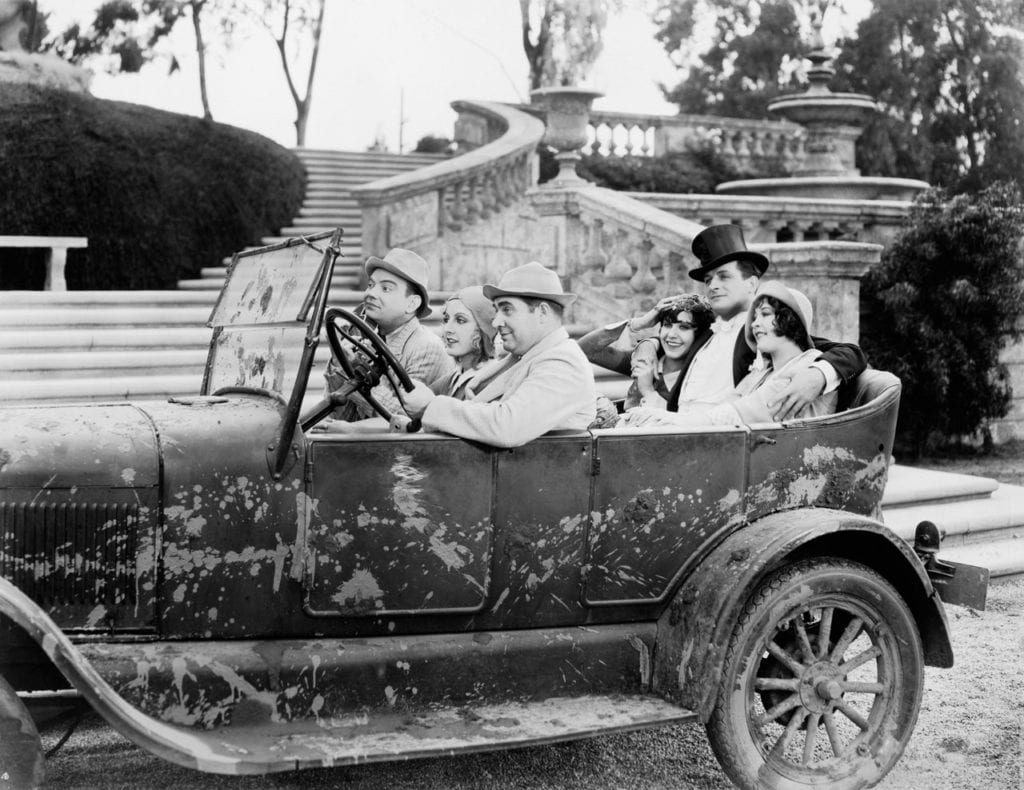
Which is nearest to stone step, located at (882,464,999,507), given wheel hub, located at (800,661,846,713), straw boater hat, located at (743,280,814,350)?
straw boater hat, located at (743,280,814,350)

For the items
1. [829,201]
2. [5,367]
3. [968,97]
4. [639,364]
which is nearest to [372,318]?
[639,364]

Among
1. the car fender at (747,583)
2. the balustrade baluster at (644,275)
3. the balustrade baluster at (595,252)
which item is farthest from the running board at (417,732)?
the balustrade baluster at (595,252)

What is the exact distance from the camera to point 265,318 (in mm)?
4070

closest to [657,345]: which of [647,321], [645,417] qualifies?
[647,321]

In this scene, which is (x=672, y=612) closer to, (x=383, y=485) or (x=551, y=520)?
(x=551, y=520)

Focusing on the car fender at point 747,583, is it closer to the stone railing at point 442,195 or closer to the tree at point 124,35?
the stone railing at point 442,195

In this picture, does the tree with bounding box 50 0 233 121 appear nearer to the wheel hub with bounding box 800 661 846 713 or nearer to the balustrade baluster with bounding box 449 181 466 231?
the balustrade baluster with bounding box 449 181 466 231

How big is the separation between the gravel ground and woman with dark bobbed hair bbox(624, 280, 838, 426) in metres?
1.15

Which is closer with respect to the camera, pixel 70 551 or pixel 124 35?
pixel 70 551

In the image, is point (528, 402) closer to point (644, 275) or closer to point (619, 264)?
point (644, 275)

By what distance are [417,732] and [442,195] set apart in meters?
9.87

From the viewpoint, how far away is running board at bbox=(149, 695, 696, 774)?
326 centimetres

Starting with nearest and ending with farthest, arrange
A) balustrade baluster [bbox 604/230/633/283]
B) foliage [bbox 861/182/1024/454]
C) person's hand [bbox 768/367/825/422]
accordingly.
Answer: person's hand [bbox 768/367/825/422] < balustrade baluster [bbox 604/230/633/283] < foliage [bbox 861/182/1024/454]

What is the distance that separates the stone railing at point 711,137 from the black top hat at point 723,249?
14572mm
